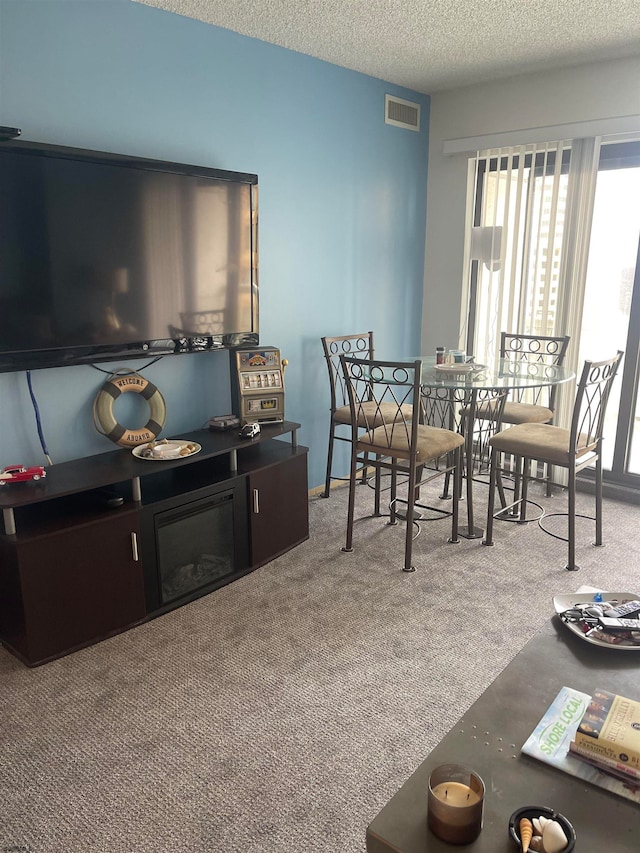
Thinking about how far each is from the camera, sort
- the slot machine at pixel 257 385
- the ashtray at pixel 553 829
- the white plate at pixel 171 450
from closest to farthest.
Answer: the ashtray at pixel 553 829
the white plate at pixel 171 450
the slot machine at pixel 257 385

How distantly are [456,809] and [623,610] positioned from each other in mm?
903

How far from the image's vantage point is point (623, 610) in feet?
5.96

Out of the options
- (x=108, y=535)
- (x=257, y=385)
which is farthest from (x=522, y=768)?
(x=257, y=385)

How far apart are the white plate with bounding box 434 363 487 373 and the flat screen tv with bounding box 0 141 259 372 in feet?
3.27

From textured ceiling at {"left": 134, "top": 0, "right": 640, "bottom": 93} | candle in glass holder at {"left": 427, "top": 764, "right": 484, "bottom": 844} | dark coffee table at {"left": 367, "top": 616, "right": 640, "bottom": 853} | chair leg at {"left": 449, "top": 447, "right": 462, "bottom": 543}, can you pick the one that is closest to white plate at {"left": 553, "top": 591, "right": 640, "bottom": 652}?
dark coffee table at {"left": 367, "top": 616, "right": 640, "bottom": 853}

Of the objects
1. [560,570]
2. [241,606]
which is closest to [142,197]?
[241,606]

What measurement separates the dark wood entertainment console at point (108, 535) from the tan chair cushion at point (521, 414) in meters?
1.38

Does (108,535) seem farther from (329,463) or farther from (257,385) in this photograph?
(329,463)

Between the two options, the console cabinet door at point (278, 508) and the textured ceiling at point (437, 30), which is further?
the console cabinet door at point (278, 508)

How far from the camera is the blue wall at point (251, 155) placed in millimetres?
2559

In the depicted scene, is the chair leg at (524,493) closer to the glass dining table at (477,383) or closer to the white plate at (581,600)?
the glass dining table at (477,383)

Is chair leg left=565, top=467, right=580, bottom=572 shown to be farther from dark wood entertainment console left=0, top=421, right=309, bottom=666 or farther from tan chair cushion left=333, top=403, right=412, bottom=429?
dark wood entertainment console left=0, top=421, right=309, bottom=666

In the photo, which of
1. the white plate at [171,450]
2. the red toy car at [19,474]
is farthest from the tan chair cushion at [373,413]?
the red toy car at [19,474]

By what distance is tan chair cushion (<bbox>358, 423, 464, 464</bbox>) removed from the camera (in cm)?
313
